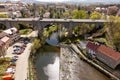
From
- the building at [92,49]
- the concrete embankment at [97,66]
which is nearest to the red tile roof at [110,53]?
the building at [92,49]

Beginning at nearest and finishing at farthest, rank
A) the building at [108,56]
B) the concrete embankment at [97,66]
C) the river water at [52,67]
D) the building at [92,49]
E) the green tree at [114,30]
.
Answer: the concrete embankment at [97,66]
the river water at [52,67]
the building at [108,56]
the building at [92,49]
the green tree at [114,30]

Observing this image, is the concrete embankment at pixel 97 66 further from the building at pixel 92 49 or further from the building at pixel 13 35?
the building at pixel 13 35

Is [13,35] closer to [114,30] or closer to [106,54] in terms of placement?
[114,30]

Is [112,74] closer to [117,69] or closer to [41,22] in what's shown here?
[117,69]

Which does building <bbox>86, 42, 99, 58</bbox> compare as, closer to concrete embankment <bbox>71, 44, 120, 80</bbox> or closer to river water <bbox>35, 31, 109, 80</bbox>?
concrete embankment <bbox>71, 44, 120, 80</bbox>

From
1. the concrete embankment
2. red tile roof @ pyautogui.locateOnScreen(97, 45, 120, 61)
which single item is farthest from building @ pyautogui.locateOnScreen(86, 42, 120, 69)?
the concrete embankment

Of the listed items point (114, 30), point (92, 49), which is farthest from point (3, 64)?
point (114, 30)
